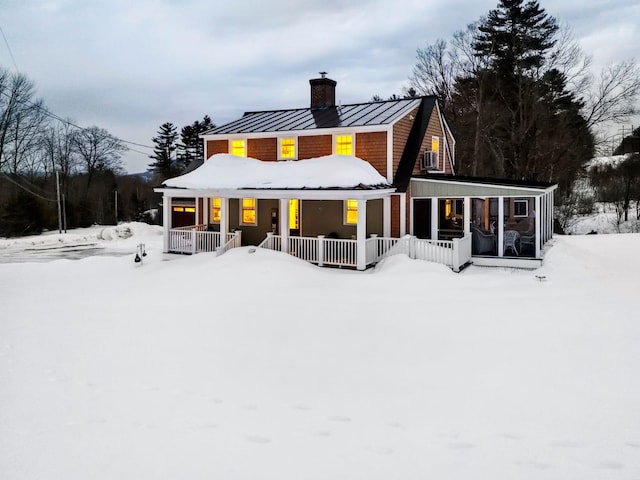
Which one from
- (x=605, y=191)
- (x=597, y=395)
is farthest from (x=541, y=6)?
(x=597, y=395)

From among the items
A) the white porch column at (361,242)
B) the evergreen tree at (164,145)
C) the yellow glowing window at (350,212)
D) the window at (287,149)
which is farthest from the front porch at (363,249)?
the evergreen tree at (164,145)

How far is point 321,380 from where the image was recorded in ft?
21.0

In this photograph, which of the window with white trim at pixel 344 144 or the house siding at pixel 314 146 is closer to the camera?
the window with white trim at pixel 344 144

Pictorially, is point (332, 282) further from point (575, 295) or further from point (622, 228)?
point (622, 228)

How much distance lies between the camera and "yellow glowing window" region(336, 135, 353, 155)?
57.0ft

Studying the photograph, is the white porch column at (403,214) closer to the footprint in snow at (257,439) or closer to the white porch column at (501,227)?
the white porch column at (501,227)

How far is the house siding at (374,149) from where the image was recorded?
16.8 m

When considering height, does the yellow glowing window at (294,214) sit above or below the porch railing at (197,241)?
above

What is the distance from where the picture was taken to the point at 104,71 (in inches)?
1710

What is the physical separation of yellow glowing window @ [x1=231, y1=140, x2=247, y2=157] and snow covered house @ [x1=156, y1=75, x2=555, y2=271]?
1.7 inches

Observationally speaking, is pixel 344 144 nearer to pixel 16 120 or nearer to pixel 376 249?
pixel 376 249

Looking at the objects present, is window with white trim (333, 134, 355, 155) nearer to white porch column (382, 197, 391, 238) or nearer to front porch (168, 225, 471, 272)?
white porch column (382, 197, 391, 238)

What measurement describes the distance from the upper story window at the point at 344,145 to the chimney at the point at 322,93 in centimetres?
429

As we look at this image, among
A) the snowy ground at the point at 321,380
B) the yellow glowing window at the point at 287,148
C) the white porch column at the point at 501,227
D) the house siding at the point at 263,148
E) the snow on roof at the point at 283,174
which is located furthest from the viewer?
the house siding at the point at 263,148
